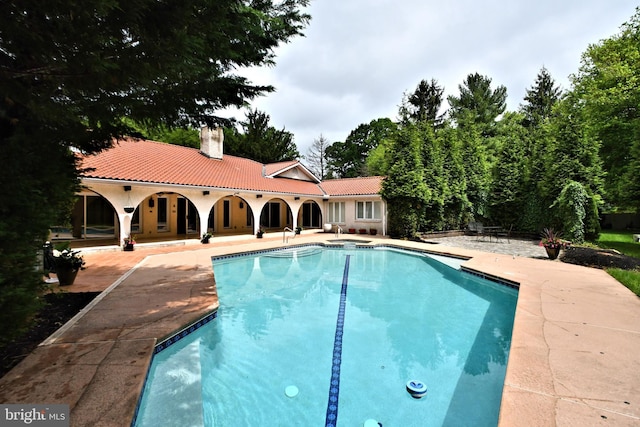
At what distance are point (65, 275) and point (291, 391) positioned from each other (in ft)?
21.7

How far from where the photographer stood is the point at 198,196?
1530 cm

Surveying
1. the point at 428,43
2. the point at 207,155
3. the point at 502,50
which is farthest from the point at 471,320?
the point at 207,155

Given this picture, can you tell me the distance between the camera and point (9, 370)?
321 centimetres

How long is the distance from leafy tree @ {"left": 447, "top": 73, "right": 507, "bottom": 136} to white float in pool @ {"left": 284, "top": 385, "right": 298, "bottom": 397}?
3824 cm

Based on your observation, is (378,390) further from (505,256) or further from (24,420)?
(505,256)

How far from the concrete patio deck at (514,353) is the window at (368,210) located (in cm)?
1330

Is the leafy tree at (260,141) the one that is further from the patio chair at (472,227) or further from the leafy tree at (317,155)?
the patio chair at (472,227)

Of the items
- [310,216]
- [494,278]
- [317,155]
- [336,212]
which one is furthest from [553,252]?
[317,155]

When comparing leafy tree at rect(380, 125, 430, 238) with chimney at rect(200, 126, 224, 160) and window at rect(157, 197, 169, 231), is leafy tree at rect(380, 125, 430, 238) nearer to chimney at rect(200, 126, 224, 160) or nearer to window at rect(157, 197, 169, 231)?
chimney at rect(200, 126, 224, 160)

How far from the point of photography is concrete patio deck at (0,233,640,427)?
8.43 ft

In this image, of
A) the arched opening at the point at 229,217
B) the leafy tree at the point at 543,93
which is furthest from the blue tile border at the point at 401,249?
the leafy tree at the point at 543,93

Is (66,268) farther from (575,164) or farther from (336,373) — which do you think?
(575,164)

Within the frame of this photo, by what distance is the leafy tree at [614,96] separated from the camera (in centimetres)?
1420

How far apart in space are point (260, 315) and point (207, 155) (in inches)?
690
